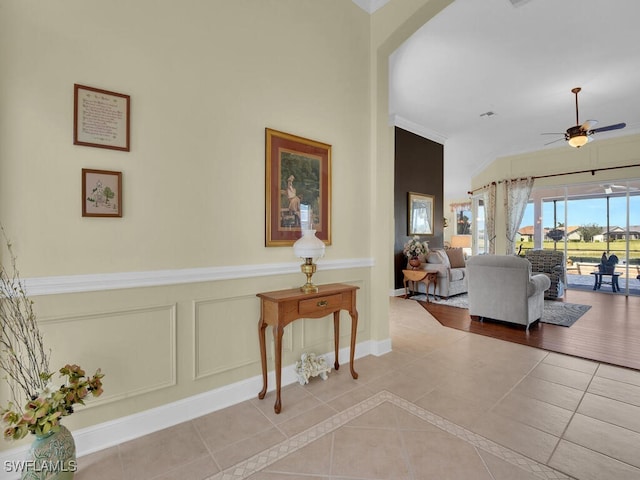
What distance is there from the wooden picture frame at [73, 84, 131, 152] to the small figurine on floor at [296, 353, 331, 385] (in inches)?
78.8

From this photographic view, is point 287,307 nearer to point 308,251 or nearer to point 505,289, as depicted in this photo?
point 308,251

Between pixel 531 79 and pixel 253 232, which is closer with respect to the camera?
pixel 253 232

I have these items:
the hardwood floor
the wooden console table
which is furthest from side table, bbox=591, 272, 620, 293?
the wooden console table

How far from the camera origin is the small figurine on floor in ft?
8.46

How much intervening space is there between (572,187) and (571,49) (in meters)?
4.66

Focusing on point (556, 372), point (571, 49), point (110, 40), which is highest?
point (571, 49)

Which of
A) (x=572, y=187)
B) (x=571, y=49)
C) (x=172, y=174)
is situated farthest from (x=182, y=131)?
(x=572, y=187)

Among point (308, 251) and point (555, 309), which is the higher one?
point (308, 251)

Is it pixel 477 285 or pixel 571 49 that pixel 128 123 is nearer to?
pixel 477 285

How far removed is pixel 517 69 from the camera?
14.1 feet

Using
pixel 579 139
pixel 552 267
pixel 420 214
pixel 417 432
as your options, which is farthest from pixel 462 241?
pixel 417 432

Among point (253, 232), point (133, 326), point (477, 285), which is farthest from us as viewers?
point (477, 285)

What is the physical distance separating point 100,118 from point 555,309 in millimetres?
6365

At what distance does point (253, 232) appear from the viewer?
2.41 meters
